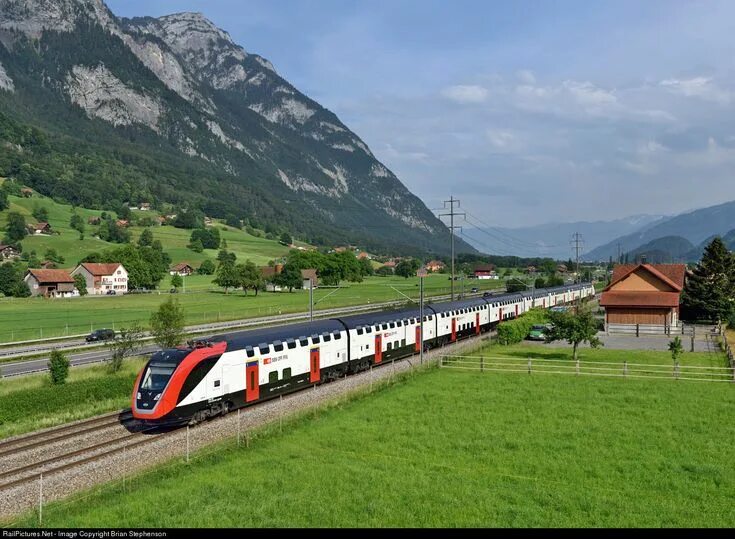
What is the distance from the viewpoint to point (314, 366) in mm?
36750

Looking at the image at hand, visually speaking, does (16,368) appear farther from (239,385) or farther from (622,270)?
(622,270)

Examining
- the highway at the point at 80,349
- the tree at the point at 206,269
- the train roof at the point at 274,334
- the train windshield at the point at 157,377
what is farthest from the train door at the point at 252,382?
the tree at the point at 206,269

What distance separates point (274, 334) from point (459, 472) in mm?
16380

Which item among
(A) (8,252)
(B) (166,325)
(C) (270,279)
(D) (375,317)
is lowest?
(B) (166,325)

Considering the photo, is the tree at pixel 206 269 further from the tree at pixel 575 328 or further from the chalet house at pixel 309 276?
the tree at pixel 575 328

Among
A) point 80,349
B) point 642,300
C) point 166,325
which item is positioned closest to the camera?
point 166,325

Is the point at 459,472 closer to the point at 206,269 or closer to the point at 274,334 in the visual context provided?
the point at 274,334

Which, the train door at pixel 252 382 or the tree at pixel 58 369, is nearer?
the train door at pixel 252 382

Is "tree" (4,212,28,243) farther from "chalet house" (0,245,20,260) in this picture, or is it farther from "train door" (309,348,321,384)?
"train door" (309,348,321,384)

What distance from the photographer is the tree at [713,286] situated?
3014 inches

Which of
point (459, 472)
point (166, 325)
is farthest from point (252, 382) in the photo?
point (166, 325)

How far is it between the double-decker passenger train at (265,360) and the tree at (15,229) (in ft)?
544

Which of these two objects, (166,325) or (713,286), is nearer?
(166,325)

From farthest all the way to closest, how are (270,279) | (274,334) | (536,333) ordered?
(270,279) → (536,333) → (274,334)
